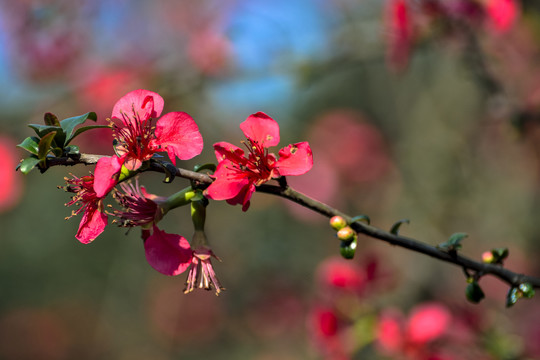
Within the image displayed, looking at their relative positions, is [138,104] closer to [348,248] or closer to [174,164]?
[174,164]

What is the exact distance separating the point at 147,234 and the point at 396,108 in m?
4.01

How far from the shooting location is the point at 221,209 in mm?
4699

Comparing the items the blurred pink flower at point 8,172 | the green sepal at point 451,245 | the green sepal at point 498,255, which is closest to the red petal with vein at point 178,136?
the green sepal at point 451,245

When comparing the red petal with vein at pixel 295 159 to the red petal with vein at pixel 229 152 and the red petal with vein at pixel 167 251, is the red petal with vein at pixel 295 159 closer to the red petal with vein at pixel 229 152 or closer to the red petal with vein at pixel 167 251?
the red petal with vein at pixel 229 152

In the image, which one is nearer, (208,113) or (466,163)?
(466,163)

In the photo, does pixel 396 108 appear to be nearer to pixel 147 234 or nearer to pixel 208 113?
pixel 208 113

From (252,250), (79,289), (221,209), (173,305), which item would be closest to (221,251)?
(252,250)

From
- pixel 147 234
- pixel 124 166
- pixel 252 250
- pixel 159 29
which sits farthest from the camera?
pixel 159 29

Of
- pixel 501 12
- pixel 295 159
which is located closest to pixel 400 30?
pixel 501 12

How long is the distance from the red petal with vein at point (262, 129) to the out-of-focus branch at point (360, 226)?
0.32 feet

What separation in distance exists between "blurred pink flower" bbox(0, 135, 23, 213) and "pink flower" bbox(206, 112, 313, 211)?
10.7ft

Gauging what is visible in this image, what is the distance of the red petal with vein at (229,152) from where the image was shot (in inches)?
30.0

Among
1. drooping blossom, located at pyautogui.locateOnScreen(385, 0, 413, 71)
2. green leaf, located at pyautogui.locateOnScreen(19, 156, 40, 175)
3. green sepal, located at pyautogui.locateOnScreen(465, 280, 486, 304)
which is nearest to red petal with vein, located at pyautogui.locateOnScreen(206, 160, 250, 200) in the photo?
green leaf, located at pyautogui.locateOnScreen(19, 156, 40, 175)


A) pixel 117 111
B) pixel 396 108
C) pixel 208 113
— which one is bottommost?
pixel 117 111
